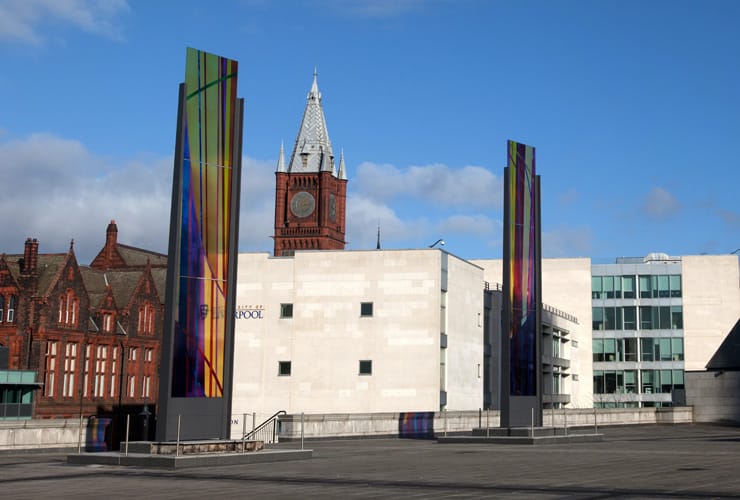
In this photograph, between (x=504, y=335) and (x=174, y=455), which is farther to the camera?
(x=504, y=335)

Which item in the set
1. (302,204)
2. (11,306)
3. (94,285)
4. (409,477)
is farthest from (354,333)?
(302,204)

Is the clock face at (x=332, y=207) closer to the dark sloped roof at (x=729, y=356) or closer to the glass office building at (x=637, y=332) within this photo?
the glass office building at (x=637, y=332)

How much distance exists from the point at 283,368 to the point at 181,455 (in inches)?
1868

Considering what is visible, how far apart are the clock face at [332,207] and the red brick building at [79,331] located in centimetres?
9335

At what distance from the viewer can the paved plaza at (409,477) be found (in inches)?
712

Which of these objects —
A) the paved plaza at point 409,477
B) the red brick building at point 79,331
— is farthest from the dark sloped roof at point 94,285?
the paved plaza at point 409,477

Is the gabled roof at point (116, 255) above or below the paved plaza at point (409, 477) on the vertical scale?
above

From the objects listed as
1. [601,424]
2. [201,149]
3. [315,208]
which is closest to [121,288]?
[601,424]

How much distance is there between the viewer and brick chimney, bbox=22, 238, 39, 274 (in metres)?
82.0

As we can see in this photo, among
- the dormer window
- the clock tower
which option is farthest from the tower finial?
the dormer window

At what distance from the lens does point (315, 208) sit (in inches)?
7598

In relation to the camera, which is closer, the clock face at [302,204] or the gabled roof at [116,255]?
the gabled roof at [116,255]

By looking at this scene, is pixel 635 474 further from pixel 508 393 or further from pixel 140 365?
pixel 140 365

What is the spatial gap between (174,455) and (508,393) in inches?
745
